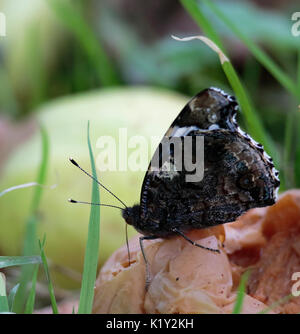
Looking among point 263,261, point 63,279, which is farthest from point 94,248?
point 63,279

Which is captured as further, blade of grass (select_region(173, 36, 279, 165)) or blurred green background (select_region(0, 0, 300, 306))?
blurred green background (select_region(0, 0, 300, 306))

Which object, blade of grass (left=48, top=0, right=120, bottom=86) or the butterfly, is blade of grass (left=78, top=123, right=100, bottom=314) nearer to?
the butterfly

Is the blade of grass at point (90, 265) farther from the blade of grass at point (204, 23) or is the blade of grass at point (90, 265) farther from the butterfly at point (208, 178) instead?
the blade of grass at point (204, 23)

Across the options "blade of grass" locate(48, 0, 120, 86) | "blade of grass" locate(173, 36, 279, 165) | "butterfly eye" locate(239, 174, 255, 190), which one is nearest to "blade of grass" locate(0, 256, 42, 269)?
"butterfly eye" locate(239, 174, 255, 190)

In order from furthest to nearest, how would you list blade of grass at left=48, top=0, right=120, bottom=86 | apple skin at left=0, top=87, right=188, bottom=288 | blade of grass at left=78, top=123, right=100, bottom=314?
blade of grass at left=48, top=0, right=120, bottom=86
apple skin at left=0, top=87, right=188, bottom=288
blade of grass at left=78, top=123, right=100, bottom=314

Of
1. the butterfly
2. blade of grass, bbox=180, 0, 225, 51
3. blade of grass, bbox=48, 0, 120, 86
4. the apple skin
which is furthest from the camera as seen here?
blade of grass, bbox=48, 0, 120, 86

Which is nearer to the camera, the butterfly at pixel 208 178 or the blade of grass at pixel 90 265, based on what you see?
the blade of grass at pixel 90 265

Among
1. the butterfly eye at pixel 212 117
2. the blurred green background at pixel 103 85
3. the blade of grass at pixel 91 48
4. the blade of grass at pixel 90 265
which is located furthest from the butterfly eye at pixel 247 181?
the blade of grass at pixel 91 48
